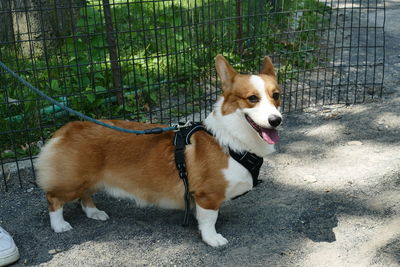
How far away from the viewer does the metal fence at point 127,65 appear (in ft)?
13.6

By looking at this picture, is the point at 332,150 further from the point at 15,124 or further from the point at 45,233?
the point at 15,124

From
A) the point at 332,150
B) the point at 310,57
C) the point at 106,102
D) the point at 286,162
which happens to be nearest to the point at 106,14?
the point at 106,102

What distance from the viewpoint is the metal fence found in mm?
4152

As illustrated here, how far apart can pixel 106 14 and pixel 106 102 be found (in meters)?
0.89

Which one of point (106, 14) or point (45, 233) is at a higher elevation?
point (106, 14)

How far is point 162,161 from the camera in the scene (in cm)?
308

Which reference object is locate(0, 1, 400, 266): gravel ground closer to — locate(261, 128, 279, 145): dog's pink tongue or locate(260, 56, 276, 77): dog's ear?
locate(261, 128, 279, 145): dog's pink tongue

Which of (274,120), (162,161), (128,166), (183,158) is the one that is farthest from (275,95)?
(128,166)

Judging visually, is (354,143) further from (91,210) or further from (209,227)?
(91,210)

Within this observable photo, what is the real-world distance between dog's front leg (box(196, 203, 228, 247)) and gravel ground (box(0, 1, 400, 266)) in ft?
0.15

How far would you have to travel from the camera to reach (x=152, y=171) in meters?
3.07

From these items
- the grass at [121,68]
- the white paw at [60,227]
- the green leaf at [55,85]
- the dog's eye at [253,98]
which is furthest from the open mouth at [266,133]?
the green leaf at [55,85]

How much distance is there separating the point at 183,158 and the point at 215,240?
552 millimetres

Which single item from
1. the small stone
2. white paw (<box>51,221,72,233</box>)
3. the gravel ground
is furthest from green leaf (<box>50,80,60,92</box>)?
the small stone
